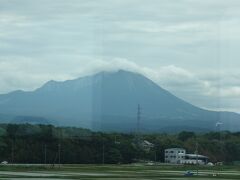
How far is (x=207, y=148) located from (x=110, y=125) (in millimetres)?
19599

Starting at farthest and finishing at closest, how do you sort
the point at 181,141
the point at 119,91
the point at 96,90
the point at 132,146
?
the point at 119,91, the point at 181,141, the point at 96,90, the point at 132,146

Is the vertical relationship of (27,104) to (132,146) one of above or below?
above

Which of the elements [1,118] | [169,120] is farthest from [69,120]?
[169,120]

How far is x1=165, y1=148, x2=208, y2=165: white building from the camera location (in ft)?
379

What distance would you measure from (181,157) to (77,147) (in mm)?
31893

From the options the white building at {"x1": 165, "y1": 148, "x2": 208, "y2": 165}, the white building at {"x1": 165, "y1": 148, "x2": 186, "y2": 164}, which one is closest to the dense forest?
the white building at {"x1": 165, "y1": 148, "x2": 186, "y2": 164}

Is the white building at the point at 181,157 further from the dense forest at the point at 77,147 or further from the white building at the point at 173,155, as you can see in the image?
the dense forest at the point at 77,147

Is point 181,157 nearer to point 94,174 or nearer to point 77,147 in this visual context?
point 77,147

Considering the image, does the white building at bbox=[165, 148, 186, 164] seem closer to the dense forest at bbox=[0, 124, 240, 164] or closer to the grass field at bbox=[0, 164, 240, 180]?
the dense forest at bbox=[0, 124, 240, 164]

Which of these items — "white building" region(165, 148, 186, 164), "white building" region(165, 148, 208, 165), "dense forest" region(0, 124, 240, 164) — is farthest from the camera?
"white building" region(165, 148, 208, 165)

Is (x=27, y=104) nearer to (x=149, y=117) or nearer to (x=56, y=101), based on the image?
(x=56, y=101)

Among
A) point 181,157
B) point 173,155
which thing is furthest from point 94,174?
point 181,157

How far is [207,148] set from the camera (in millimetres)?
122000

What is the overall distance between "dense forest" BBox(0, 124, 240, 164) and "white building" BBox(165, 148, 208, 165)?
1.44 m
